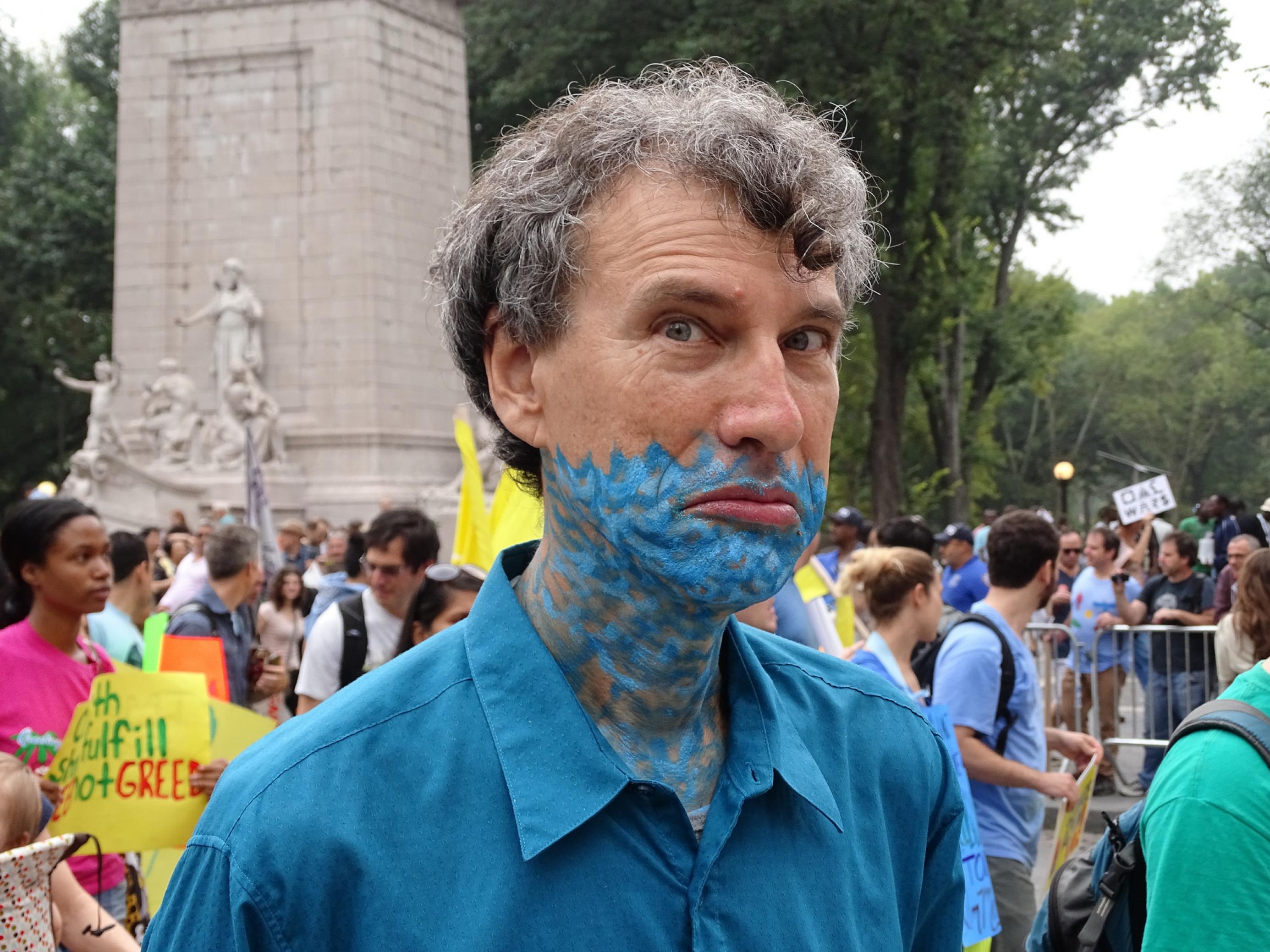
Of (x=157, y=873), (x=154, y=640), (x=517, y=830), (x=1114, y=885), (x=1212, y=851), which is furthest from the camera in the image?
(x=154, y=640)

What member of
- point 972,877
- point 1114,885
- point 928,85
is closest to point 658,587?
point 1114,885

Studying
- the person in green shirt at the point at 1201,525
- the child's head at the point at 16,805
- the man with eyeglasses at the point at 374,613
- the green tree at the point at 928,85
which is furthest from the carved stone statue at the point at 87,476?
the child's head at the point at 16,805

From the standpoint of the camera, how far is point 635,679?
5.60ft

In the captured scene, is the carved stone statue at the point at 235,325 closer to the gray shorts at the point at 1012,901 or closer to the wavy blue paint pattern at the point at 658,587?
the gray shorts at the point at 1012,901

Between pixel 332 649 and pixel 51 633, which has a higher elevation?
pixel 51 633

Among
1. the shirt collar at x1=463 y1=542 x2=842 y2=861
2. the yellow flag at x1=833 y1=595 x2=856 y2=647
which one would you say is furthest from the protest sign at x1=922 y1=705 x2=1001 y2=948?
the yellow flag at x1=833 y1=595 x2=856 y2=647

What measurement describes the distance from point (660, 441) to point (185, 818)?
3116mm

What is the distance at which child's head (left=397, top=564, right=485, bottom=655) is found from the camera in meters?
4.91

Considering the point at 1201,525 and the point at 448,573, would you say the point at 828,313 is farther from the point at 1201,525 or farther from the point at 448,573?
the point at 1201,525

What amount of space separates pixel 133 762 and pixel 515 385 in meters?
2.91

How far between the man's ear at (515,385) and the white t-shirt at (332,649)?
3.58 meters

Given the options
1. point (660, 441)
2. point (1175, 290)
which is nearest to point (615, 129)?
point (660, 441)

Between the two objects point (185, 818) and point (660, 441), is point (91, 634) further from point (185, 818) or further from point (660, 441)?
→ point (660, 441)

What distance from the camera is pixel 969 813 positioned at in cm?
411
